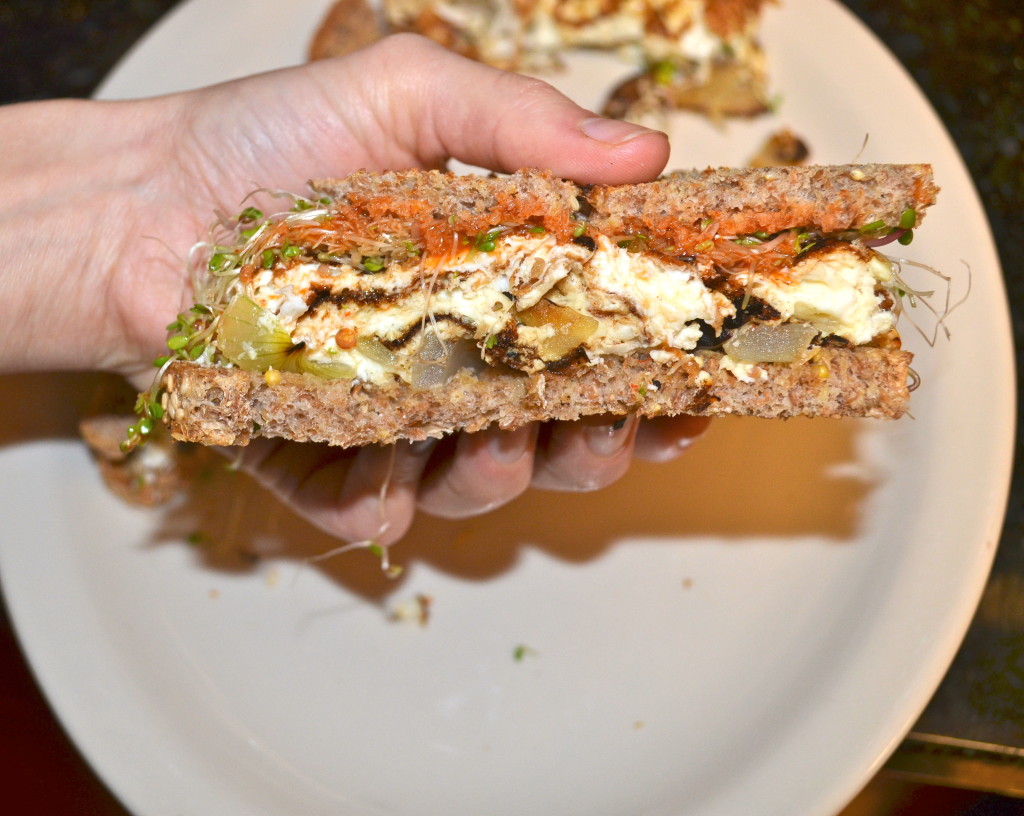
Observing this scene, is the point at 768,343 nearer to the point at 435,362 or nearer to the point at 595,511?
the point at 435,362

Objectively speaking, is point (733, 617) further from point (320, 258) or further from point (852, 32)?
point (852, 32)

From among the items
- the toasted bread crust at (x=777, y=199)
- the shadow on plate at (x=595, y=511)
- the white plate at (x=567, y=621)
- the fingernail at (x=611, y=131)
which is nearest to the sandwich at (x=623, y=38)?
the white plate at (x=567, y=621)

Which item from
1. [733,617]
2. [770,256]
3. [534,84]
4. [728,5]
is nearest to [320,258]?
[534,84]

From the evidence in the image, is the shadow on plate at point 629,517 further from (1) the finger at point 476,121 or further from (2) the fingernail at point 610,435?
(1) the finger at point 476,121

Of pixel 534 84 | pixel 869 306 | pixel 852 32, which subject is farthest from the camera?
pixel 852 32

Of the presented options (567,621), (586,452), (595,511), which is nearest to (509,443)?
(586,452)

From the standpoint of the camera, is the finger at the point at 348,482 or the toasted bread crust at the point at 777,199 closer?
the toasted bread crust at the point at 777,199
